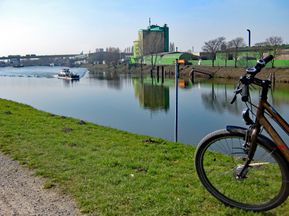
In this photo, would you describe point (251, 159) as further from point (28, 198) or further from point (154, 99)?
point (154, 99)

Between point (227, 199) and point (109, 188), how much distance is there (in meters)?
1.39

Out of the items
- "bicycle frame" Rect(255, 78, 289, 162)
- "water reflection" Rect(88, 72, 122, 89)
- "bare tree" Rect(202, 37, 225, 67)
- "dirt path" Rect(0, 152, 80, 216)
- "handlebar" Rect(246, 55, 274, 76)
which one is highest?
"bare tree" Rect(202, 37, 225, 67)

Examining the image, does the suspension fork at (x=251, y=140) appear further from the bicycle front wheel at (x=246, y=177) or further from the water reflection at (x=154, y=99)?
the water reflection at (x=154, y=99)

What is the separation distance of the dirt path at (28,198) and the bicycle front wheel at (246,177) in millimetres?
1520

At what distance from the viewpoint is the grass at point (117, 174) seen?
3629 millimetres

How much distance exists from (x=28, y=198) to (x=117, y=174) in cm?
122

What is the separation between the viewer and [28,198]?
4.00 meters

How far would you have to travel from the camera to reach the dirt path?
364 centimetres

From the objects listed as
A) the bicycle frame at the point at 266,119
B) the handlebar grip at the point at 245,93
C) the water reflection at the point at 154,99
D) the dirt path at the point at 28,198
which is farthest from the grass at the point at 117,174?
the water reflection at the point at 154,99

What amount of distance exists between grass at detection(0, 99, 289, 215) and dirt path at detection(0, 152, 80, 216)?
5.3 inches

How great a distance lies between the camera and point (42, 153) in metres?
5.97

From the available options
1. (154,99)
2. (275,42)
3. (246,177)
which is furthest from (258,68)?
(275,42)

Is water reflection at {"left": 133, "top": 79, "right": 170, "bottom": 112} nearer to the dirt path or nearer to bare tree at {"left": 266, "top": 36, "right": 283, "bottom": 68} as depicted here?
the dirt path

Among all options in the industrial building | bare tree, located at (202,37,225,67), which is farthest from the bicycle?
the industrial building
